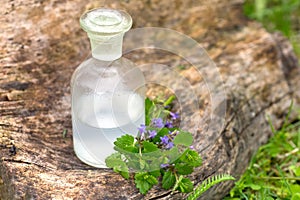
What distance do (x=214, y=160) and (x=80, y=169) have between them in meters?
0.64

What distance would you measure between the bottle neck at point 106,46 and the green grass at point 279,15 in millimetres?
1912

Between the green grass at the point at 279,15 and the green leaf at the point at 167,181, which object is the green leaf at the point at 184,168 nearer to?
the green leaf at the point at 167,181

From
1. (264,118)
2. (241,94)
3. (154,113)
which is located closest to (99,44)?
(154,113)

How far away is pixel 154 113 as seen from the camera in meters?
2.56

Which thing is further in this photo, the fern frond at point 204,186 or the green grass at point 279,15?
the green grass at point 279,15

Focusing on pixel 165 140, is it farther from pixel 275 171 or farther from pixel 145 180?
pixel 275 171

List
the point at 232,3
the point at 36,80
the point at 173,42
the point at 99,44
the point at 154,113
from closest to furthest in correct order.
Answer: the point at 99,44
the point at 154,113
the point at 36,80
the point at 173,42
the point at 232,3

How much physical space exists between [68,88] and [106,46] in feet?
2.10

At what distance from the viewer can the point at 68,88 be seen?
279cm

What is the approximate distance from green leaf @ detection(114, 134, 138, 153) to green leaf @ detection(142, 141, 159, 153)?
0.13 feet

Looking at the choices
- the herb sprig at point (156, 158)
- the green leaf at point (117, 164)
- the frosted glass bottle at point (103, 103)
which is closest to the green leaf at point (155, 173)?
the herb sprig at point (156, 158)

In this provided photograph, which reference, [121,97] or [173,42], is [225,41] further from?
[121,97]

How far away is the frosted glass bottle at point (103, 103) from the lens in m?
2.30

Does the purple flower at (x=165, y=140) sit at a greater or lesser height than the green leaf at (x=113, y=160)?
greater
